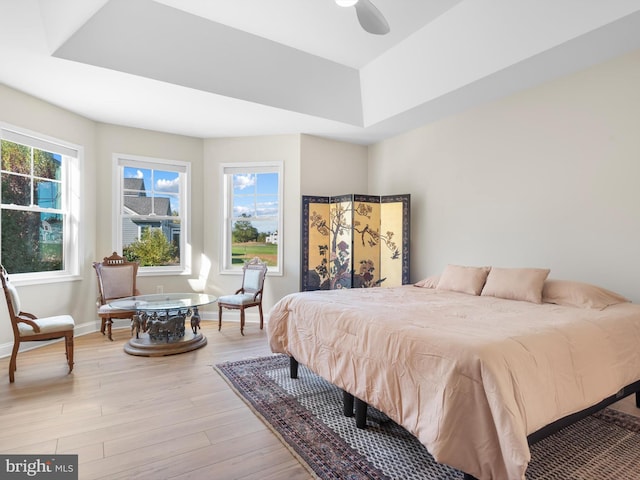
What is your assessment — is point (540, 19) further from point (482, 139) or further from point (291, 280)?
point (291, 280)

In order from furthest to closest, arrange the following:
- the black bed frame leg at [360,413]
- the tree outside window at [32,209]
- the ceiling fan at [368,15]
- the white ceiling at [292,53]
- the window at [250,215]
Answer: the window at [250,215], the tree outside window at [32,209], the white ceiling at [292,53], the black bed frame leg at [360,413], the ceiling fan at [368,15]

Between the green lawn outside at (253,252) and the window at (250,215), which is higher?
the window at (250,215)

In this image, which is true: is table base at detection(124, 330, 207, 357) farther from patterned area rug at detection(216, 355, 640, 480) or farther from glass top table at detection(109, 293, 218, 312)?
patterned area rug at detection(216, 355, 640, 480)

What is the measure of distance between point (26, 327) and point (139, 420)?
1.56 m

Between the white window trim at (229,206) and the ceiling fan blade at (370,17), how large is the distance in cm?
322

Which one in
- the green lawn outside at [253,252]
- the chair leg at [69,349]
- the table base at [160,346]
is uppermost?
the green lawn outside at [253,252]

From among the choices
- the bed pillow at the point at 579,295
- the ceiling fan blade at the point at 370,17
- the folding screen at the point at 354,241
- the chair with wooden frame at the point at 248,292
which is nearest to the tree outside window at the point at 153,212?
the chair with wooden frame at the point at 248,292

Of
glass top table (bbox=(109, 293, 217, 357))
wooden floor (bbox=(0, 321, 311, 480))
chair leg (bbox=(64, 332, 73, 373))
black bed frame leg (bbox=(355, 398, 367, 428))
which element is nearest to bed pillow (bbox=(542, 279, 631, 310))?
black bed frame leg (bbox=(355, 398, 367, 428))

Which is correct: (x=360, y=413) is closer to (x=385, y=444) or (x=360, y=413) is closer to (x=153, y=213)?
(x=385, y=444)

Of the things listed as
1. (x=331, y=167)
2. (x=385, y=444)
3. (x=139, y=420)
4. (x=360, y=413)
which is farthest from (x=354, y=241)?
(x=139, y=420)

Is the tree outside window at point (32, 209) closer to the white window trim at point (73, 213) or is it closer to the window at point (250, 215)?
the white window trim at point (73, 213)

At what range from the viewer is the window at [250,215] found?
5.55 metres

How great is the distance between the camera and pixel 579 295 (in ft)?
9.20

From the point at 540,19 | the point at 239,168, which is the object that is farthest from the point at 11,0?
the point at 540,19
